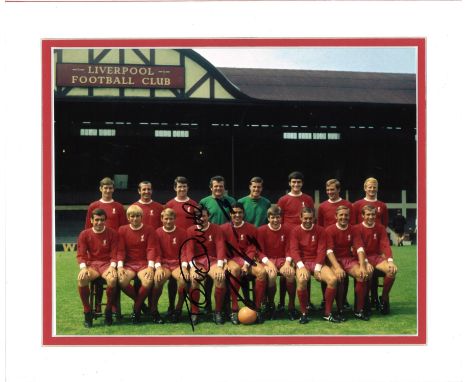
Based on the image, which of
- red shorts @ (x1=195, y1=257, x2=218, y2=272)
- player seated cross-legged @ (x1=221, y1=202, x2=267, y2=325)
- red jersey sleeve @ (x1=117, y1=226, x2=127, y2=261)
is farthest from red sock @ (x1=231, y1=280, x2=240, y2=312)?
red jersey sleeve @ (x1=117, y1=226, x2=127, y2=261)

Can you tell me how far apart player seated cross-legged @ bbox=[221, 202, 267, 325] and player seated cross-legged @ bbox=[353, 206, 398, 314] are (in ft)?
3.16

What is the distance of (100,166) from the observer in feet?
23.8

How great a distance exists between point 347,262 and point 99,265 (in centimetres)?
219

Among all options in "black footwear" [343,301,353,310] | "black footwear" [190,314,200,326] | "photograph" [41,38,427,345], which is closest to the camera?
"photograph" [41,38,427,345]

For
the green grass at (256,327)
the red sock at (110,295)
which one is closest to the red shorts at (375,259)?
the green grass at (256,327)

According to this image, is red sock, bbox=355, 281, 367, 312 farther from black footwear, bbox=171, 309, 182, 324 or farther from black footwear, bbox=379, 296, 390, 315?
black footwear, bbox=171, 309, 182, 324

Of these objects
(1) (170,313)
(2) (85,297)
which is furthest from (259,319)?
(2) (85,297)

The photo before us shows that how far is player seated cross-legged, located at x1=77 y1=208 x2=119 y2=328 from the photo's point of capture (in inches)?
196
